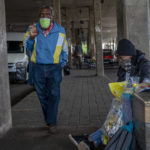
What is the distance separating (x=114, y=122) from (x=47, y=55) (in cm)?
194

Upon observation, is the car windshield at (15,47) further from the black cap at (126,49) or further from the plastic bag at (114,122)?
the plastic bag at (114,122)

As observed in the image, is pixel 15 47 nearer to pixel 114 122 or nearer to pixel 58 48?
pixel 58 48

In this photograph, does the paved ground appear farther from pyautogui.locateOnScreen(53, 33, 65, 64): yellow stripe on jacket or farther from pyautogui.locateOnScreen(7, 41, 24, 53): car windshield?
pyautogui.locateOnScreen(7, 41, 24, 53): car windshield

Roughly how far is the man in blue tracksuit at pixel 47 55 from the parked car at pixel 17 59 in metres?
9.50

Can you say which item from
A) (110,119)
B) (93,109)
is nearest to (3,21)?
(110,119)

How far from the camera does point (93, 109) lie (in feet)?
24.7

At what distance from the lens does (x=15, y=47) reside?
52.1 feet

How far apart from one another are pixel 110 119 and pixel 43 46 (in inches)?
76.0

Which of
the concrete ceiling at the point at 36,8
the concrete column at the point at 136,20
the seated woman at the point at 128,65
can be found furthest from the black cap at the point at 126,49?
the concrete ceiling at the point at 36,8

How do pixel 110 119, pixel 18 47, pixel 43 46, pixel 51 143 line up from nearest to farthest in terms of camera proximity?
pixel 110 119, pixel 51 143, pixel 43 46, pixel 18 47

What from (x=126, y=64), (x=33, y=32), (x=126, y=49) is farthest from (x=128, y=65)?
(x=33, y=32)

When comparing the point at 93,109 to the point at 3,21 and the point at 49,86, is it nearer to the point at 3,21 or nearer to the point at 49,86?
the point at 49,86

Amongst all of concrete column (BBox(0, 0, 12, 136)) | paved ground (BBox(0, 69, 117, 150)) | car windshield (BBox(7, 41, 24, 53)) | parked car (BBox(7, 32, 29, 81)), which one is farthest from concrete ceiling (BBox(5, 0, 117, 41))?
concrete column (BBox(0, 0, 12, 136))

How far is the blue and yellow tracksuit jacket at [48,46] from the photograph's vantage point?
5195 mm
